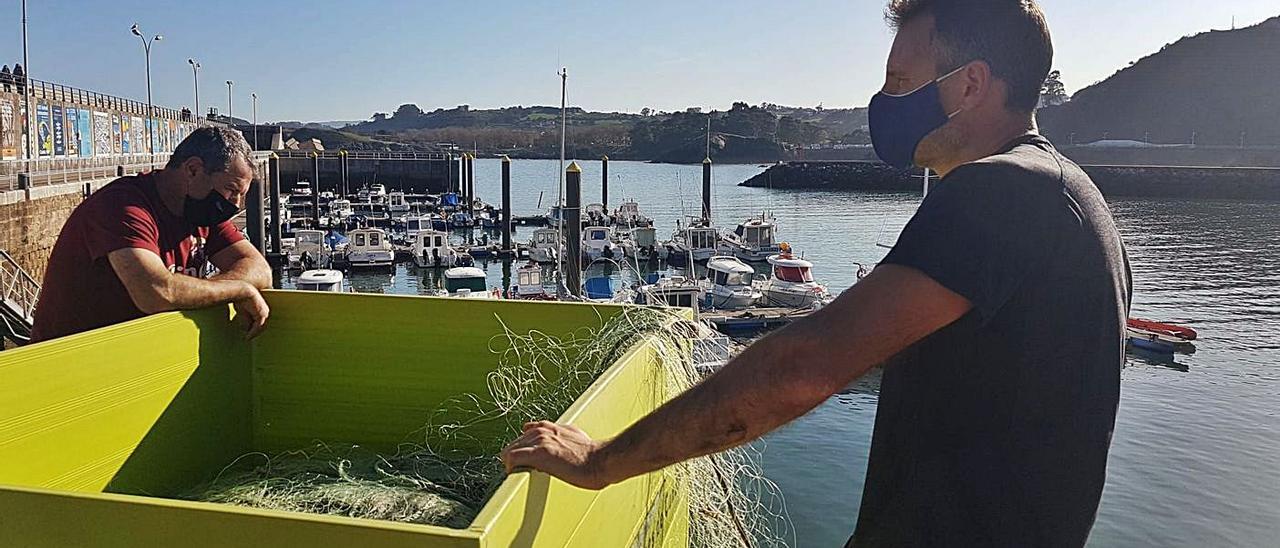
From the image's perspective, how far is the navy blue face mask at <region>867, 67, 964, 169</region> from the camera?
1.79 metres

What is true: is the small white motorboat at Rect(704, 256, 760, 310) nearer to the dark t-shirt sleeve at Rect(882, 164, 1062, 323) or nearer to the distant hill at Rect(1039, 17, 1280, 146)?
the dark t-shirt sleeve at Rect(882, 164, 1062, 323)

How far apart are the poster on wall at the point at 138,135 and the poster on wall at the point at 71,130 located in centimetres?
930

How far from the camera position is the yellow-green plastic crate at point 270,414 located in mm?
1541

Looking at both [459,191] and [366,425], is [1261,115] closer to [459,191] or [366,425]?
[459,191]

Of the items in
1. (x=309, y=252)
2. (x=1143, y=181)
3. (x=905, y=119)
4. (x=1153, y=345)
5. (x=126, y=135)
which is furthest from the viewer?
(x=1143, y=181)

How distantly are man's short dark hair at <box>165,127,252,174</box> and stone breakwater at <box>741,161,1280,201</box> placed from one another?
2582 inches

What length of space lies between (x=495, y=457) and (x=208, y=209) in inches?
54.8

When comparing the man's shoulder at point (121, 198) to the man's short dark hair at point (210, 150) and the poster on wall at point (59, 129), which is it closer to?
the man's short dark hair at point (210, 150)

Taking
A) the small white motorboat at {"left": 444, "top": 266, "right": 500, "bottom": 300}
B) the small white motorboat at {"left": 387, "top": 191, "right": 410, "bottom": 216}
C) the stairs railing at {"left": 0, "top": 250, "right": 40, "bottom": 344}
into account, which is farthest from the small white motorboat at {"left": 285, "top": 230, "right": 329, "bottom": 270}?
the stairs railing at {"left": 0, "top": 250, "right": 40, "bottom": 344}

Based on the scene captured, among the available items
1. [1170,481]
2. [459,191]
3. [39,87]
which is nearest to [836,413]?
[1170,481]

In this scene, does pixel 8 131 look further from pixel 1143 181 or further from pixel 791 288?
pixel 1143 181

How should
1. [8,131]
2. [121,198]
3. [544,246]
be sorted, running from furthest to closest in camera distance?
[544,246]
[8,131]
[121,198]

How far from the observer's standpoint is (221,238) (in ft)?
12.2

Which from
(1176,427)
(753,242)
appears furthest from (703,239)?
(1176,427)
